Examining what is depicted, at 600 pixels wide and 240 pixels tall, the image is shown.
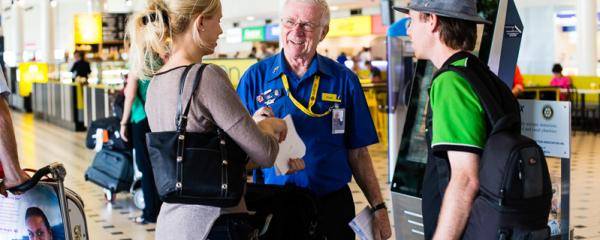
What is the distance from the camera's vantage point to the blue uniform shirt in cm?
276

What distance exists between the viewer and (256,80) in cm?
286

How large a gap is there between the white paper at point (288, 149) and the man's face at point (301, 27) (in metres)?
0.32

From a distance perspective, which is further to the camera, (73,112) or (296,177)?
(73,112)

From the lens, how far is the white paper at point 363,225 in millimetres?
2703

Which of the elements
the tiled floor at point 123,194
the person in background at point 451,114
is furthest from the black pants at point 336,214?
the tiled floor at point 123,194

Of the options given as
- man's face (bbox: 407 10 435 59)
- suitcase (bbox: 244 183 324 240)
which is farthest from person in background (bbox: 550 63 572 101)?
man's face (bbox: 407 10 435 59)

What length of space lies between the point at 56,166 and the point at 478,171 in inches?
65.6

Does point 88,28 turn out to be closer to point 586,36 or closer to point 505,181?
point 586,36

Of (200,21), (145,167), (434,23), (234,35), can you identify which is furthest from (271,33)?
(434,23)

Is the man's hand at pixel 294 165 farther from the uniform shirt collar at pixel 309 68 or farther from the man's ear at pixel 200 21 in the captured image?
the man's ear at pixel 200 21

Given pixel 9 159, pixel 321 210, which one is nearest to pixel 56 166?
pixel 9 159

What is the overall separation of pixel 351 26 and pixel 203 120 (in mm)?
25750

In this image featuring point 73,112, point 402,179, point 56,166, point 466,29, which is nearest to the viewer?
point 466,29

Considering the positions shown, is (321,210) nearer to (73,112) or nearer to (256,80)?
(256,80)
